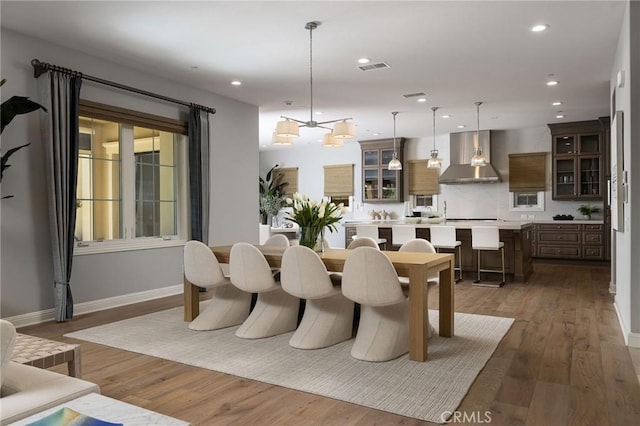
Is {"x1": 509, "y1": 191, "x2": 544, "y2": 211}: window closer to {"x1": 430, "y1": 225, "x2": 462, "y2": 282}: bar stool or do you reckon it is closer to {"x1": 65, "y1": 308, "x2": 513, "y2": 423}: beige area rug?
{"x1": 430, "y1": 225, "x2": 462, "y2": 282}: bar stool

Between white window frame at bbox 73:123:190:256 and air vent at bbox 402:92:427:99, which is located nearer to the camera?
white window frame at bbox 73:123:190:256

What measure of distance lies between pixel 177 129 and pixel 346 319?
3575 millimetres

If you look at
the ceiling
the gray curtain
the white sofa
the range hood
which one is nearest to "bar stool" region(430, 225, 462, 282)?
the ceiling

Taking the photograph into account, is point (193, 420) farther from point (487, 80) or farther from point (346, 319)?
point (487, 80)

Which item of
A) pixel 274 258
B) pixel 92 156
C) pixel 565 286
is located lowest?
pixel 565 286

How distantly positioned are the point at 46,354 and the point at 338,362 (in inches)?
71.1

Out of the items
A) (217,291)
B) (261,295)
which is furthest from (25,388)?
(217,291)

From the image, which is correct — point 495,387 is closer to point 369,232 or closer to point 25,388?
point 25,388

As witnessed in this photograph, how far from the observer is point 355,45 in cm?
464

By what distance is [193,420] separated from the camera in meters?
2.45

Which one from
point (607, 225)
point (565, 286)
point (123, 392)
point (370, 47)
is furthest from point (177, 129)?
point (607, 225)

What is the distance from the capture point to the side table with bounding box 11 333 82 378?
2.33 meters

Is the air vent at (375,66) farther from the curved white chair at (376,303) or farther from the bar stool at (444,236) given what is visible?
the curved white chair at (376,303)

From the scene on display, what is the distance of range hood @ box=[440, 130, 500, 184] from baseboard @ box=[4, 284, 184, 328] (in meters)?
6.02
